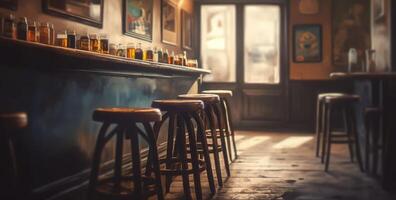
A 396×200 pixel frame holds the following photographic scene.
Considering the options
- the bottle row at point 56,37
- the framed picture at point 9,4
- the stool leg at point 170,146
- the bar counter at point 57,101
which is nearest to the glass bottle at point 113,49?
the bottle row at point 56,37

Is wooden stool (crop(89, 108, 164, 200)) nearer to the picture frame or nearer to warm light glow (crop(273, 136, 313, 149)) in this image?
warm light glow (crop(273, 136, 313, 149))

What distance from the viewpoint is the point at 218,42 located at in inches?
307

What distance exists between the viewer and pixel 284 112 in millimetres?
7555

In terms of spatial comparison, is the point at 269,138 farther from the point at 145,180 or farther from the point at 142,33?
the point at 145,180

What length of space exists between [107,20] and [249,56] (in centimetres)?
435

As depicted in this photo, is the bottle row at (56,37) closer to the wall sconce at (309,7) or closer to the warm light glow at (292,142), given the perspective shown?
the warm light glow at (292,142)

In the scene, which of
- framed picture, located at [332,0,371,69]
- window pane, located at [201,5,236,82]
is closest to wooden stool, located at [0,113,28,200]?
window pane, located at [201,5,236,82]

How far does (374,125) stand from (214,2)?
4.41 m

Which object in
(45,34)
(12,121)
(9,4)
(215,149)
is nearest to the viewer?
(12,121)

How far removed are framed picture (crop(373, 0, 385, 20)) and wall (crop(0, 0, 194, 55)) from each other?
2.49 metres

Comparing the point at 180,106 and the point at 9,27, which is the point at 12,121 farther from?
the point at 180,106

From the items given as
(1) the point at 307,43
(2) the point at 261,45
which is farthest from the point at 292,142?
(2) the point at 261,45

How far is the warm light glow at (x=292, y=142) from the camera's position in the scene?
5.71m

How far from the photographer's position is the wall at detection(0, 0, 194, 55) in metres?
2.59
